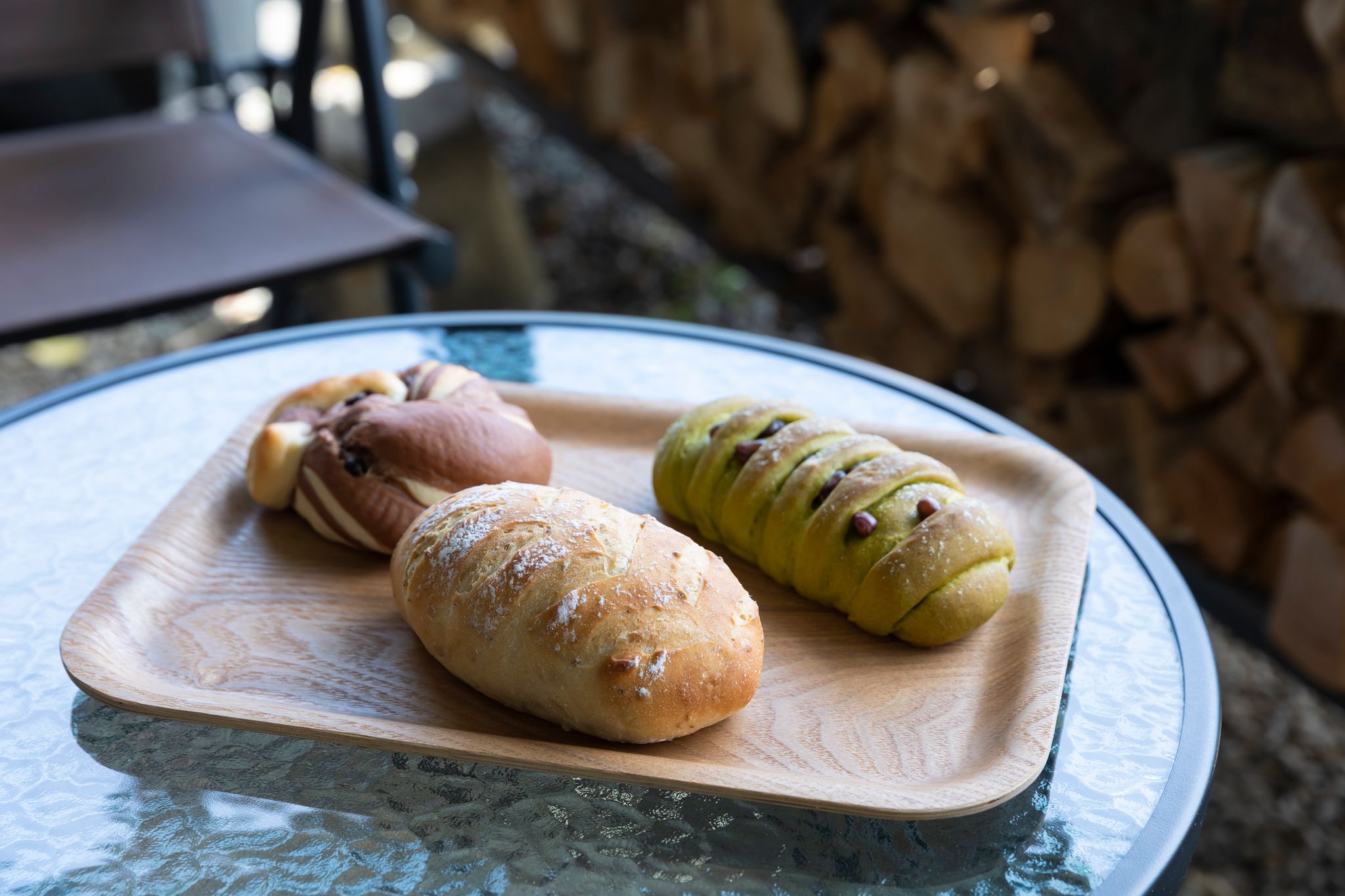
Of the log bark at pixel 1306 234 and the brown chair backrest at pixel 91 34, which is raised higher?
the brown chair backrest at pixel 91 34

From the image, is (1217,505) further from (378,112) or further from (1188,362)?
(378,112)

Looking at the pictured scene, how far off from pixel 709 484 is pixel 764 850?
0.32m

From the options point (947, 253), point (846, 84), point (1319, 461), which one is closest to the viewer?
point (1319, 461)

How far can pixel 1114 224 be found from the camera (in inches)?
68.9

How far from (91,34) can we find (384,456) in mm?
Answer: 1761

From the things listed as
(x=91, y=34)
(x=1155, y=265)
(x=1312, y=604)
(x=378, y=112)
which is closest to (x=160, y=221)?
(x=378, y=112)

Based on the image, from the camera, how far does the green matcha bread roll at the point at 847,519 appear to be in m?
0.82

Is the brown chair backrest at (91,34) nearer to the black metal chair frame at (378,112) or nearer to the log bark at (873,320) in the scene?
the black metal chair frame at (378,112)

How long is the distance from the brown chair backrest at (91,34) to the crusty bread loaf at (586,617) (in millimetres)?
1868

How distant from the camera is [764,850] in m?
0.69

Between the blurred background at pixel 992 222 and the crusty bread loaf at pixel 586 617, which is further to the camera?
the blurred background at pixel 992 222

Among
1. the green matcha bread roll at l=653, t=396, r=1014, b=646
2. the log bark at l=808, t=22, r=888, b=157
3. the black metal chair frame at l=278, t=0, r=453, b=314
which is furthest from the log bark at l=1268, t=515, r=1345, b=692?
the black metal chair frame at l=278, t=0, r=453, b=314

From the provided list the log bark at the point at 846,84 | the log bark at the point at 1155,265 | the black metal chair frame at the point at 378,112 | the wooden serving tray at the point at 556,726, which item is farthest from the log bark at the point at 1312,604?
the black metal chair frame at the point at 378,112

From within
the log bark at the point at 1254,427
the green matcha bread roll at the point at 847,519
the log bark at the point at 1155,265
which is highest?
the green matcha bread roll at the point at 847,519
